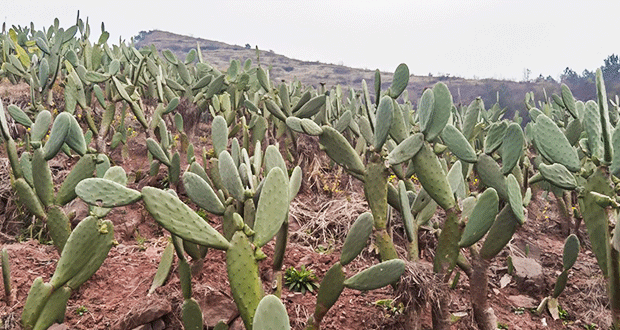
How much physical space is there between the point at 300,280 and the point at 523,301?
1.44 m

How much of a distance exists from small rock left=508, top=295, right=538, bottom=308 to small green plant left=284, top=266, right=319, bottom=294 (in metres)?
1.28

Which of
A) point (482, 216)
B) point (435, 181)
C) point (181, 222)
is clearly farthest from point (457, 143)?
point (181, 222)

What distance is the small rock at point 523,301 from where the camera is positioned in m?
2.96

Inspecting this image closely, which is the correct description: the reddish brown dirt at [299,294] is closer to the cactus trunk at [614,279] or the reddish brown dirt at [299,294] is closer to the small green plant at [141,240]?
the small green plant at [141,240]

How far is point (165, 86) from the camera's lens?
5375 mm

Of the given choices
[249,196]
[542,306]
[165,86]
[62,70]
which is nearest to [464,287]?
[542,306]

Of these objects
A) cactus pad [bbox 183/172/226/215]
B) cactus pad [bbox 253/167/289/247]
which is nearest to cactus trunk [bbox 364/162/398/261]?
cactus pad [bbox 253/167/289/247]

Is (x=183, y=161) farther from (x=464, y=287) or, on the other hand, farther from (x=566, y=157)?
(x=566, y=157)

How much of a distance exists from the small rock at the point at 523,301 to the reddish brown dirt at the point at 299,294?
0.05 ft

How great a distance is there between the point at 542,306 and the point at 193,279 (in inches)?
81.7

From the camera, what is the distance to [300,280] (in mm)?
2740

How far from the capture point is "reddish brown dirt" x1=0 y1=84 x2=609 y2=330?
7.92 feet

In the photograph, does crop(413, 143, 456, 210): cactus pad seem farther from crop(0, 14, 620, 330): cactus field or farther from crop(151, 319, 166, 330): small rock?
crop(151, 319, 166, 330): small rock

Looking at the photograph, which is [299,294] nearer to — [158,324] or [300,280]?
[300,280]
